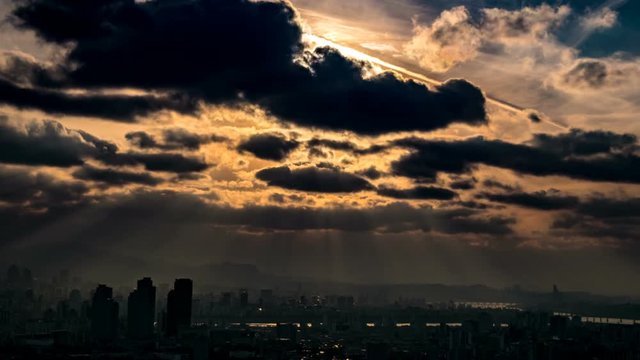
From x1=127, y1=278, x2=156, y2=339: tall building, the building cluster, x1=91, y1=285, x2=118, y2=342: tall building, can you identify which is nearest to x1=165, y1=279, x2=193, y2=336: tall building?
the building cluster

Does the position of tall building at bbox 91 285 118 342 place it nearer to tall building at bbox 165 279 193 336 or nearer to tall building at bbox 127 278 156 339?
tall building at bbox 127 278 156 339

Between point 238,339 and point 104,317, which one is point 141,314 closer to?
point 104,317

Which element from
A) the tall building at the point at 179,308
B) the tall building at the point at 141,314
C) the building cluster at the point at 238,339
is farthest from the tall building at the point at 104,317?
the tall building at the point at 179,308

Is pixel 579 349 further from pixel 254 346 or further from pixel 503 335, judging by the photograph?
pixel 254 346

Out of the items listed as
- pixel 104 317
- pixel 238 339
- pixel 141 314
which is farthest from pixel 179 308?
pixel 238 339

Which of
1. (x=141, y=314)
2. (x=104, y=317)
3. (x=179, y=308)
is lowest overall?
(x=104, y=317)

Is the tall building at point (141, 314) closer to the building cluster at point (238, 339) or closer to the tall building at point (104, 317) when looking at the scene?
the building cluster at point (238, 339)

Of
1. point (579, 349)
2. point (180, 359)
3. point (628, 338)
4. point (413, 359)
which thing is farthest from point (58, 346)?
point (628, 338)

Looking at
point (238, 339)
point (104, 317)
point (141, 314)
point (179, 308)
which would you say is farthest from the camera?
point (179, 308)
